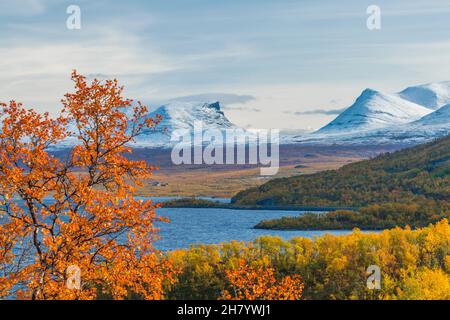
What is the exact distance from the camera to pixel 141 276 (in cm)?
2955

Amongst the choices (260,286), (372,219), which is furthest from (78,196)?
(372,219)

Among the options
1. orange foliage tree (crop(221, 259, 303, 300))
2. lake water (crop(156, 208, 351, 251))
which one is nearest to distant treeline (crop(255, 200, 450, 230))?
lake water (crop(156, 208, 351, 251))

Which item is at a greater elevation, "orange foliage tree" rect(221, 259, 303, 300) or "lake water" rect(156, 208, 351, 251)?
"orange foliage tree" rect(221, 259, 303, 300)

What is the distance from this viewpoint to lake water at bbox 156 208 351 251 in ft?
380

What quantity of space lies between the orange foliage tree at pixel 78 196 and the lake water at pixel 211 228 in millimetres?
65237

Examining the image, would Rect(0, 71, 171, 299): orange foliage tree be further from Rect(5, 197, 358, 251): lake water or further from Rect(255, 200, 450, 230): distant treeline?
Rect(255, 200, 450, 230): distant treeline

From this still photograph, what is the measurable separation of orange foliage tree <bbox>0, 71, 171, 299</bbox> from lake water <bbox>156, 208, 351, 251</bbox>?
65237 mm

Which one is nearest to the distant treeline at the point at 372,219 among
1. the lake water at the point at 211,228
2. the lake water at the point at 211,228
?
the lake water at the point at 211,228

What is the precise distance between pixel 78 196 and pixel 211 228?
369 ft

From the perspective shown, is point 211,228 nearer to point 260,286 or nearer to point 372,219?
point 372,219

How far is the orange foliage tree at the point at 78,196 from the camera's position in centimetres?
2719
